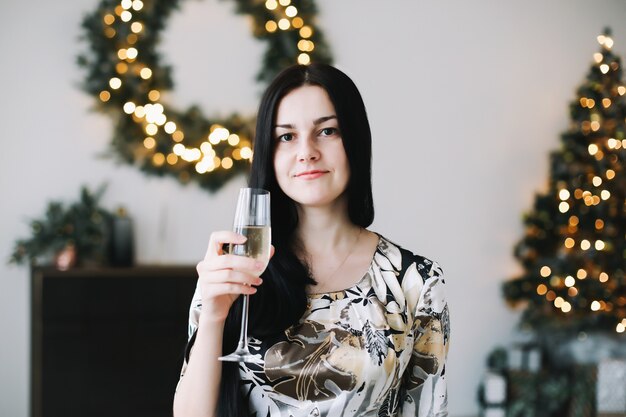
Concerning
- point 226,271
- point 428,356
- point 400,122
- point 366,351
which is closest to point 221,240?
point 226,271

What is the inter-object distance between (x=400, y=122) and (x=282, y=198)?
3.13 m

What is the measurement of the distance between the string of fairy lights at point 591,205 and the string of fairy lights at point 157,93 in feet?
6.42

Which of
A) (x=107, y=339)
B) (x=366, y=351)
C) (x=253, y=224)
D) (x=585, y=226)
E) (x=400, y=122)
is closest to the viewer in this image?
(x=253, y=224)

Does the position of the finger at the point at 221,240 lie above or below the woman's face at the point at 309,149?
below

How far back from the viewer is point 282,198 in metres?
1.76

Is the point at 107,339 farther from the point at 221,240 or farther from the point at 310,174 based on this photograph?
the point at 221,240

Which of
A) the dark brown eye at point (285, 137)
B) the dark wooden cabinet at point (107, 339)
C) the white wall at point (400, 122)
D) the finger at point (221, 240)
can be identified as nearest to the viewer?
the finger at point (221, 240)

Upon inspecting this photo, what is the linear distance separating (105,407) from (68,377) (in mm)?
252

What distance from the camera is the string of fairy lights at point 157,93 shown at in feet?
13.8

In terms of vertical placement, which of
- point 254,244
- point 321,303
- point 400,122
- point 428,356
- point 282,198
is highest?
point 400,122

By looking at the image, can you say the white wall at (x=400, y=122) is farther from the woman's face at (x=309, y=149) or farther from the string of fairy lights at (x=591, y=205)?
the woman's face at (x=309, y=149)

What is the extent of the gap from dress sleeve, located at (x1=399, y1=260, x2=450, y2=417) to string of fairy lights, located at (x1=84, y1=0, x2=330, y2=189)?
9.27 feet

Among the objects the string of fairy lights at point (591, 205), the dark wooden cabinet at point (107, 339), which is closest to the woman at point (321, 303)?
the dark wooden cabinet at point (107, 339)

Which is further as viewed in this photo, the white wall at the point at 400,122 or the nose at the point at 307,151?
the white wall at the point at 400,122
